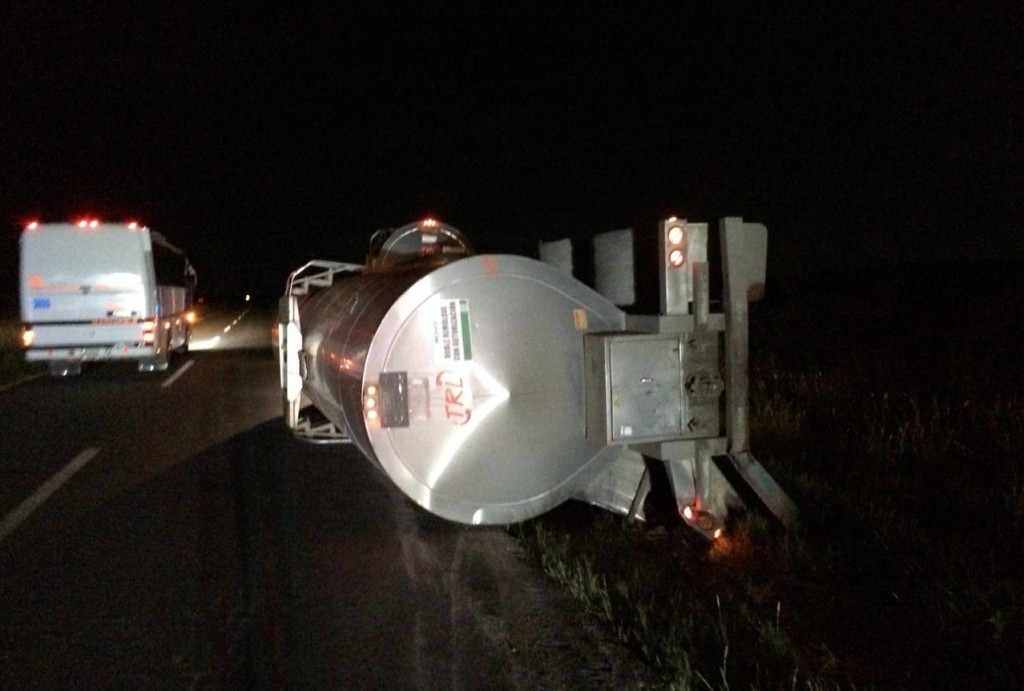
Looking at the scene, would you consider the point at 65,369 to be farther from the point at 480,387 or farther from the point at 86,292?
the point at 480,387

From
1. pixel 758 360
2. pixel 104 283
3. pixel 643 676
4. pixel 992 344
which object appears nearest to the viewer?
pixel 643 676

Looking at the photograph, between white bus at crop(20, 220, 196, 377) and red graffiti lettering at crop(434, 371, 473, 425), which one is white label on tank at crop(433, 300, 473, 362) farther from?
white bus at crop(20, 220, 196, 377)

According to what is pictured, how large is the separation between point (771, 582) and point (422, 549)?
239 cm

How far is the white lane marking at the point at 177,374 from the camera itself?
1895 centimetres

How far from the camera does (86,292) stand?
63.8 ft

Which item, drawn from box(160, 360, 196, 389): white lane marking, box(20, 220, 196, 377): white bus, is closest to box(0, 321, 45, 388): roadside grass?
box(20, 220, 196, 377): white bus

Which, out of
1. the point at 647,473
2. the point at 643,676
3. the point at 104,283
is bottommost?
the point at 643,676

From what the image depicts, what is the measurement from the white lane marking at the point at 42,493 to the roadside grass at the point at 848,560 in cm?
405

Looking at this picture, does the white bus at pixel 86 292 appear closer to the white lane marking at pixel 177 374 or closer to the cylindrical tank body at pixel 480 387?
the white lane marking at pixel 177 374

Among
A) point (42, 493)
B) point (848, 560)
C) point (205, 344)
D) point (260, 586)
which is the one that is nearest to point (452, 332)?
point (260, 586)

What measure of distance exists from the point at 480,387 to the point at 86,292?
15469 millimetres

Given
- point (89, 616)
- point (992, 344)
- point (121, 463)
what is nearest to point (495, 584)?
point (89, 616)

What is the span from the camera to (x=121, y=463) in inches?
414

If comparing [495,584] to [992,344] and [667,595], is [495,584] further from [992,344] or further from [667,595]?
[992,344]
